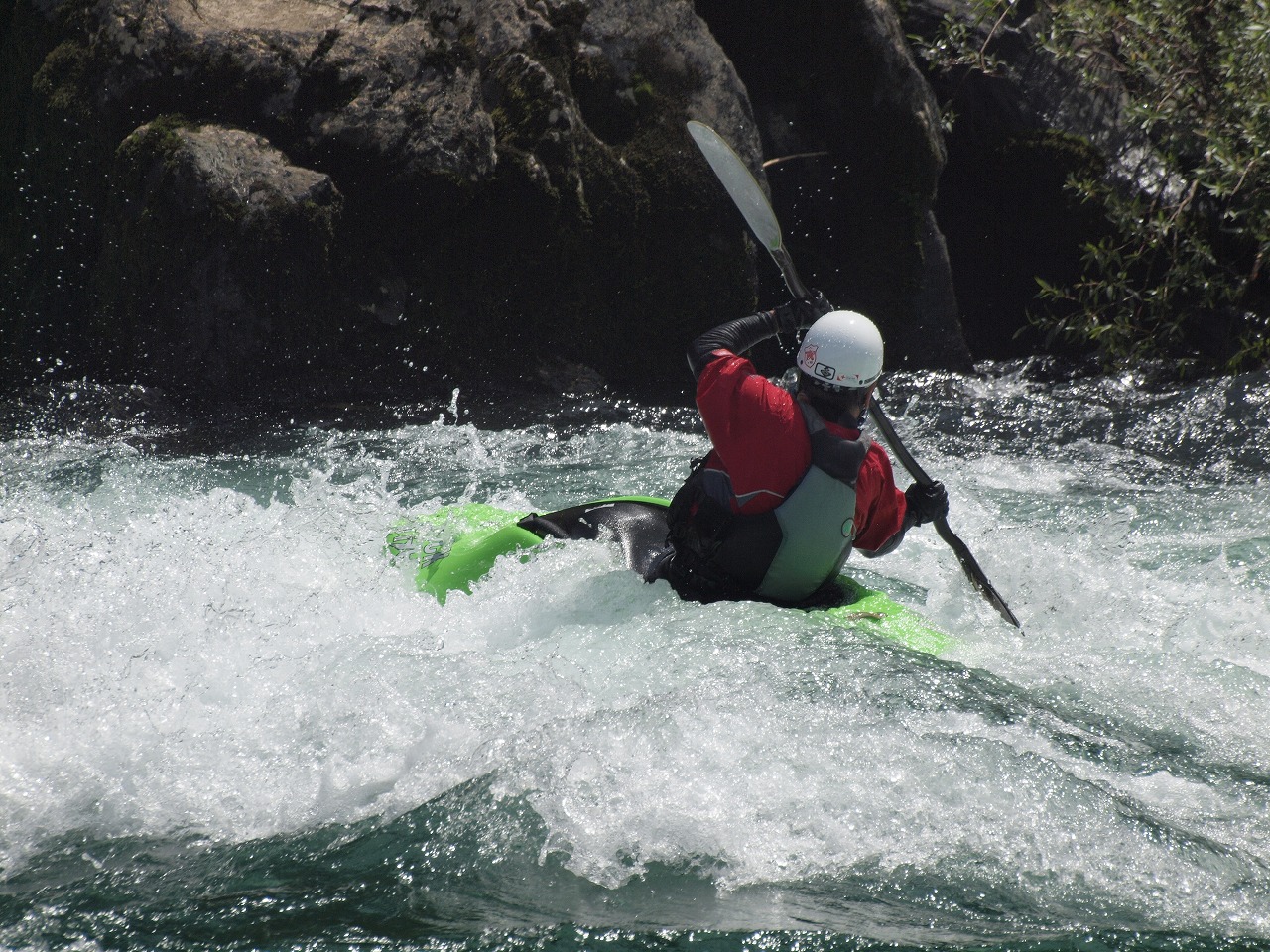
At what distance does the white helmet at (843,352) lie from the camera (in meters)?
3.28

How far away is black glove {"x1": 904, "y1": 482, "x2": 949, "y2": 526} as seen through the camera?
12.5 ft

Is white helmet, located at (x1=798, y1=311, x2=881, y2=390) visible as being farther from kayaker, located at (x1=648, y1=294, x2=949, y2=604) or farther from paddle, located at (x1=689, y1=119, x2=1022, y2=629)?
paddle, located at (x1=689, y1=119, x2=1022, y2=629)

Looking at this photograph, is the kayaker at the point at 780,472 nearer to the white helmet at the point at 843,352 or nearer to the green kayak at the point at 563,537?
the white helmet at the point at 843,352

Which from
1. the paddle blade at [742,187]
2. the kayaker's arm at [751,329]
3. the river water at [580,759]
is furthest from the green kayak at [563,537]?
the paddle blade at [742,187]

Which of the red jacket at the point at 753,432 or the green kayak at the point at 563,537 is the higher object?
the red jacket at the point at 753,432

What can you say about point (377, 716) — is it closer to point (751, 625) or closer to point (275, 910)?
point (275, 910)

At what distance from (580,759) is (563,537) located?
1.51 meters

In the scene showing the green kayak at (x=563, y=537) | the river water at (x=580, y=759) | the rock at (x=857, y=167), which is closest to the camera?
the river water at (x=580, y=759)

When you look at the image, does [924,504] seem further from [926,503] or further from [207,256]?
[207,256]

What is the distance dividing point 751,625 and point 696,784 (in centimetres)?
89

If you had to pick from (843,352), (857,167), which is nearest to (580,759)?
(843,352)

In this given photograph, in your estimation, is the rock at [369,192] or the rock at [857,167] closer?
the rock at [369,192]

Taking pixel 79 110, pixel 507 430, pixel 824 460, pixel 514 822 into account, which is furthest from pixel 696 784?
pixel 79 110

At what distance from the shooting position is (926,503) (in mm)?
3811
